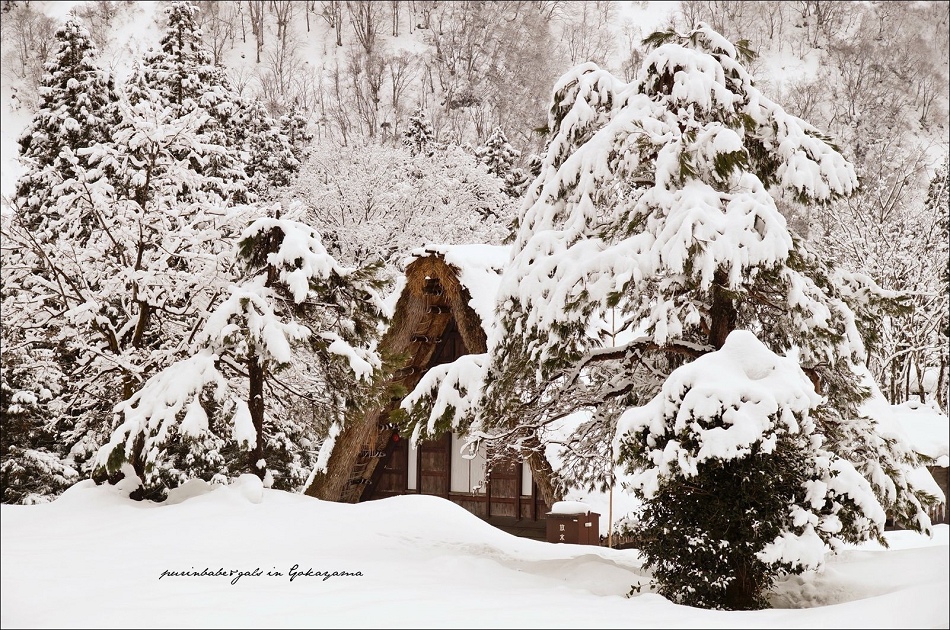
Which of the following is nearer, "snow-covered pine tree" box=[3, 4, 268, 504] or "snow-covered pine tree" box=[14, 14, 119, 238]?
"snow-covered pine tree" box=[3, 4, 268, 504]

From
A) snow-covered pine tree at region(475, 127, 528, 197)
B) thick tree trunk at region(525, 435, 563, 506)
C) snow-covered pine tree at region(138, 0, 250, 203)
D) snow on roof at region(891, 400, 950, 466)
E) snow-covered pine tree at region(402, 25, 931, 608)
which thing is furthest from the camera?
snow-covered pine tree at region(475, 127, 528, 197)

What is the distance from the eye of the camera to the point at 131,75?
17328 millimetres

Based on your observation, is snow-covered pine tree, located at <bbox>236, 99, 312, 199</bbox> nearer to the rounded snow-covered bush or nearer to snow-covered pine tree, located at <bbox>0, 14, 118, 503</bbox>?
snow-covered pine tree, located at <bbox>0, 14, 118, 503</bbox>

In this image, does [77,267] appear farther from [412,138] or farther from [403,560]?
[412,138]

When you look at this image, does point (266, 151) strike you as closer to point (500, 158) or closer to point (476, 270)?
point (500, 158)

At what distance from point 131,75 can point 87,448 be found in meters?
8.40

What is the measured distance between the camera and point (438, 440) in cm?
1048

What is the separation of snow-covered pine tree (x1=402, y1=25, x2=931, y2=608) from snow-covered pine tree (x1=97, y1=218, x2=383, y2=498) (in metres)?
2.47

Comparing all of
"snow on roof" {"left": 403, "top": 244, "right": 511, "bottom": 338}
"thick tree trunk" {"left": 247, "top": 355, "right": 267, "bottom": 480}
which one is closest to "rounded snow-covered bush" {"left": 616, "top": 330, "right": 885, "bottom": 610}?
"thick tree trunk" {"left": 247, "top": 355, "right": 267, "bottom": 480}

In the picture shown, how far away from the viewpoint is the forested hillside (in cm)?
869

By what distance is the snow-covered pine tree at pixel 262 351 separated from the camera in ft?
27.6

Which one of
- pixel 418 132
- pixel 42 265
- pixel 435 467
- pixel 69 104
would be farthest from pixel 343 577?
pixel 418 132

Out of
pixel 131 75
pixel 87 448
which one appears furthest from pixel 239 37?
pixel 87 448

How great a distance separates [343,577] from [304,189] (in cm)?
1705
